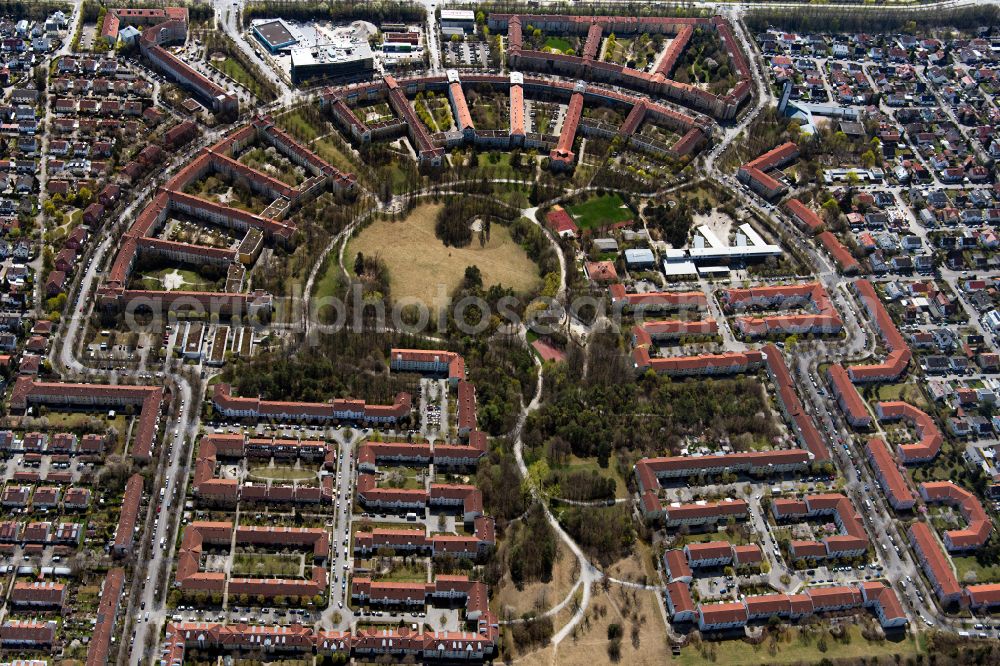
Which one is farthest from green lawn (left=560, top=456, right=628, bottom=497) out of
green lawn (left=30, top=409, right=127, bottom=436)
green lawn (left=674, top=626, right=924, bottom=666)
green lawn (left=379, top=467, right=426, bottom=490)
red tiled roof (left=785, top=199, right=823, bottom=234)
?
red tiled roof (left=785, top=199, right=823, bottom=234)

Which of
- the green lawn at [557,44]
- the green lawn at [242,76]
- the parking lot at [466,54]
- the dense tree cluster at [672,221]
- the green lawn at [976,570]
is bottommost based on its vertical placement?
the green lawn at [976,570]

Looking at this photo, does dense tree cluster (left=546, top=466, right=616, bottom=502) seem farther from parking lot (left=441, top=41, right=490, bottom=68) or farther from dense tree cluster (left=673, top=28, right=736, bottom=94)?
parking lot (left=441, top=41, right=490, bottom=68)

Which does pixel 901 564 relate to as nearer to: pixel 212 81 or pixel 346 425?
pixel 346 425

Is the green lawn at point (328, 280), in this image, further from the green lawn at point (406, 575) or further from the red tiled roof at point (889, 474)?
the red tiled roof at point (889, 474)

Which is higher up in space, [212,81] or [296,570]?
[212,81]

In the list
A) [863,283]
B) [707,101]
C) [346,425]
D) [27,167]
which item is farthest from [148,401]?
[707,101]

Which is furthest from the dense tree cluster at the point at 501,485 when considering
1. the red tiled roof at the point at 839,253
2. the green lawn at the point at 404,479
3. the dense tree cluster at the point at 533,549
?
the red tiled roof at the point at 839,253
